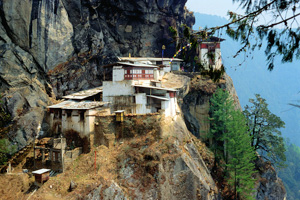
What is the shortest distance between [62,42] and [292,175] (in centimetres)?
9054

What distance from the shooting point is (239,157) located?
26172 millimetres

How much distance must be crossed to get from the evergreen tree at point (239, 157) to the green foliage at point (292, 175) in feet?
197

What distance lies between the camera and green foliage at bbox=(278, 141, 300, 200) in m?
72.8

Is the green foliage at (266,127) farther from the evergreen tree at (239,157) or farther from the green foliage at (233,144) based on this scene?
the evergreen tree at (239,157)

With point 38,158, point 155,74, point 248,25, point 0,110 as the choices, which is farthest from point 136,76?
point 248,25

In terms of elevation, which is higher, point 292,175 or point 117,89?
point 117,89

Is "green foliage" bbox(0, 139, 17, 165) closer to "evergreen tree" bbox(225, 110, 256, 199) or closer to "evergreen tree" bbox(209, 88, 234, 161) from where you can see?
Answer: "evergreen tree" bbox(209, 88, 234, 161)

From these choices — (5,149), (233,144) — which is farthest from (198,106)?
(5,149)

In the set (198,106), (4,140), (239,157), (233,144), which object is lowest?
(239,157)

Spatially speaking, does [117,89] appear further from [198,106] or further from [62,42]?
[198,106]

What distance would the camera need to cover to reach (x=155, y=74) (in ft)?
98.7

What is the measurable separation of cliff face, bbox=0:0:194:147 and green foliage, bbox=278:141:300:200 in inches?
2719

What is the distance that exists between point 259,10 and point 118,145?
58.7 ft

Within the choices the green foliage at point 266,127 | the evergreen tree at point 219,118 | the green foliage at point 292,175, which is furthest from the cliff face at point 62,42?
the green foliage at point 292,175
